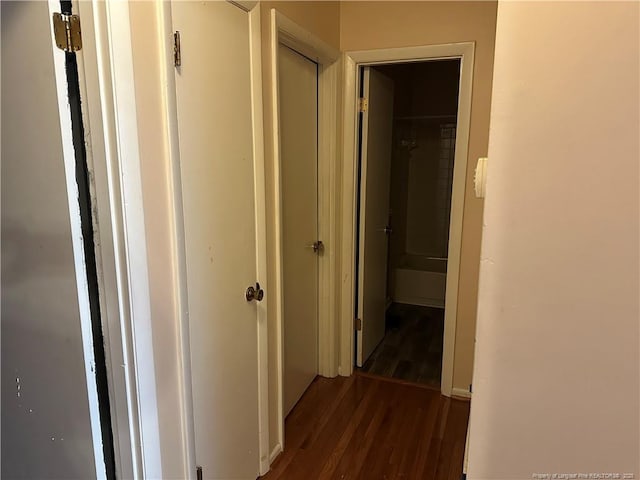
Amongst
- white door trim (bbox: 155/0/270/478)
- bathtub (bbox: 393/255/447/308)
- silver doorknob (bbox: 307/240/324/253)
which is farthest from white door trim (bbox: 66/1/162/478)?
bathtub (bbox: 393/255/447/308)

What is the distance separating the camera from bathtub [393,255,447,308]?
14.0 feet

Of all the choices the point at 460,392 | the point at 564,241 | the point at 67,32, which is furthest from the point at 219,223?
the point at 460,392

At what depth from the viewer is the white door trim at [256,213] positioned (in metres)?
1.23

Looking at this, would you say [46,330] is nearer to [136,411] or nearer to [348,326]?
[136,411]

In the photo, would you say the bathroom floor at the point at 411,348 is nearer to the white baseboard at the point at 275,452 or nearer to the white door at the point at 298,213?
the white door at the point at 298,213

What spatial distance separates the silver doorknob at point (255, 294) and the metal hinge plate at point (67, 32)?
1.00 m

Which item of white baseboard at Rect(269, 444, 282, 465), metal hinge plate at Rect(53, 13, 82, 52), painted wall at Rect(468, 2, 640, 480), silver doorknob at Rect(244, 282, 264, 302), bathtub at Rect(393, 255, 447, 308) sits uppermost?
metal hinge plate at Rect(53, 13, 82, 52)

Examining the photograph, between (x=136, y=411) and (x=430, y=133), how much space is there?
410 centimetres

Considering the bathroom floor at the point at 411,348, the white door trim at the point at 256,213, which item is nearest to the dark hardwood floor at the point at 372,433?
the bathroom floor at the point at 411,348

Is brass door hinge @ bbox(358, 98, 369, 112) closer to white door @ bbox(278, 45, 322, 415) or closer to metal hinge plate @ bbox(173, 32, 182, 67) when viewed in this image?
white door @ bbox(278, 45, 322, 415)

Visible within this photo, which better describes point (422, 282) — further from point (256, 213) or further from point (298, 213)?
point (256, 213)

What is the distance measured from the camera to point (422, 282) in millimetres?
4328

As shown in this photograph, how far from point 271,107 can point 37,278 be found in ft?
3.56

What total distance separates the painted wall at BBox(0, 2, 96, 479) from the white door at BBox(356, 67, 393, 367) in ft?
6.19
